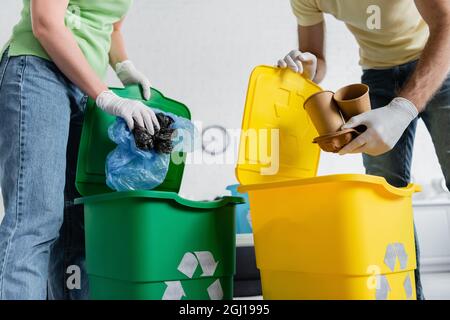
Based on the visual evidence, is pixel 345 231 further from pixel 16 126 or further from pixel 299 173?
pixel 16 126

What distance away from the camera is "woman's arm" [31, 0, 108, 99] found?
1039 mm

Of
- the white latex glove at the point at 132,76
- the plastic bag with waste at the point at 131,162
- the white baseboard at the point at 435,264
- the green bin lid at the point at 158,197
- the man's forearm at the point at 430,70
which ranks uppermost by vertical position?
the white latex glove at the point at 132,76

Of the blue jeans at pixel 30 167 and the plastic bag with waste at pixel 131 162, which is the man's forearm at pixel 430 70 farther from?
the blue jeans at pixel 30 167

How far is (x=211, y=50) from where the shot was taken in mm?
3191

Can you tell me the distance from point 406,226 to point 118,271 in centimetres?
71

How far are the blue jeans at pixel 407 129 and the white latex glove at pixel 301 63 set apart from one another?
0.18 m

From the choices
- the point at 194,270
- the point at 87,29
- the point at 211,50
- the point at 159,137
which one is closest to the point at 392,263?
the point at 194,270

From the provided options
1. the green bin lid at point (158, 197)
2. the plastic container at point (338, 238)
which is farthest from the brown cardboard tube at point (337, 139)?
the green bin lid at point (158, 197)

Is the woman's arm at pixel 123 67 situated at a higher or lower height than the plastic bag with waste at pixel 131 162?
higher

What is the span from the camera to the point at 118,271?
3.58ft

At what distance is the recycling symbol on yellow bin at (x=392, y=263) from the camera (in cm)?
100

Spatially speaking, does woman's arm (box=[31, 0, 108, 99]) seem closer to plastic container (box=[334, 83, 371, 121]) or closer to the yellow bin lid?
the yellow bin lid

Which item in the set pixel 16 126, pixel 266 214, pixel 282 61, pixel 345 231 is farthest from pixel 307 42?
pixel 16 126

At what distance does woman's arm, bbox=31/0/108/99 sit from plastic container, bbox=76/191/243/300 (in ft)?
1.03
